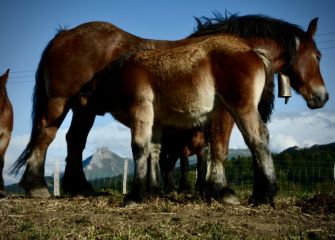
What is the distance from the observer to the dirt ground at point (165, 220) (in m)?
4.46

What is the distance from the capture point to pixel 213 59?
255 inches

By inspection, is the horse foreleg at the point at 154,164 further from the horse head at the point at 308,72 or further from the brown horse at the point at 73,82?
the horse head at the point at 308,72

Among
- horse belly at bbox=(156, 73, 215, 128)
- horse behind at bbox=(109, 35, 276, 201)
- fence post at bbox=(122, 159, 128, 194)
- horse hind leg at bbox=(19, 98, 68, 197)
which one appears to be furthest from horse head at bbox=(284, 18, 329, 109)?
fence post at bbox=(122, 159, 128, 194)

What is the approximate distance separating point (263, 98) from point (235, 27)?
172 cm

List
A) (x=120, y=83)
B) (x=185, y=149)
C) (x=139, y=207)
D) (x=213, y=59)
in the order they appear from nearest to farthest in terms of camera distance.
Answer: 1. (x=139, y=207)
2. (x=213, y=59)
3. (x=120, y=83)
4. (x=185, y=149)

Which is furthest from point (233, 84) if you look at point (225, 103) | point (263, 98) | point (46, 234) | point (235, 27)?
point (46, 234)

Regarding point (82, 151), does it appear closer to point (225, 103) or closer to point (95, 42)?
point (95, 42)

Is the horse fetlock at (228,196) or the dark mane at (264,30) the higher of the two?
the dark mane at (264,30)

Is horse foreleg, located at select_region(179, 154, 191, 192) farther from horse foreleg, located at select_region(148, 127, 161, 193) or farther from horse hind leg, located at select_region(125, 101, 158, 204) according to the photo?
horse hind leg, located at select_region(125, 101, 158, 204)

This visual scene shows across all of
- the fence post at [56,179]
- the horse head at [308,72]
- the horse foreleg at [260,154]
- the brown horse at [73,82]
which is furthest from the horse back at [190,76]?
the fence post at [56,179]

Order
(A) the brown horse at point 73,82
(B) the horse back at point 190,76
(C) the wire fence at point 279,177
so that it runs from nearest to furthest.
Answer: (B) the horse back at point 190,76 → (A) the brown horse at point 73,82 → (C) the wire fence at point 279,177

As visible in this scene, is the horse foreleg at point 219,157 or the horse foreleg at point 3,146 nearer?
the horse foreleg at point 219,157

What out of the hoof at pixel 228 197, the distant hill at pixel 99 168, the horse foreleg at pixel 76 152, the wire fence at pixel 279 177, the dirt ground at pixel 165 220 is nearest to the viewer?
the dirt ground at pixel 165 220

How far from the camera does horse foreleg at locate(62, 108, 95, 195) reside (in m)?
8.67
